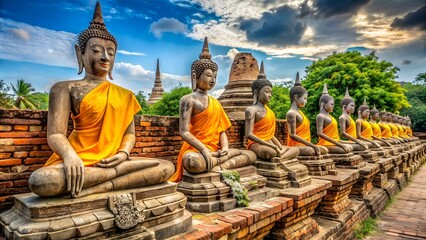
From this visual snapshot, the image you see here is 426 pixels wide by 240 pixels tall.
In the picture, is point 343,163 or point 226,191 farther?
point 343,163

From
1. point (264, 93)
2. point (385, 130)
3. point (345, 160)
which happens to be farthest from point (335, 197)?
point (385, 130)

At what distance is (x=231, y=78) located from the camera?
36.2ft

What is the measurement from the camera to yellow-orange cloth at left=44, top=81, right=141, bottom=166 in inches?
115

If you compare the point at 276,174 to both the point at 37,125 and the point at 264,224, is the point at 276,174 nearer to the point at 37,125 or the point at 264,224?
the point at 264,224

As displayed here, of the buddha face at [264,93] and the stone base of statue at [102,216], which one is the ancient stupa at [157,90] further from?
the stone base of statue at [102,216]

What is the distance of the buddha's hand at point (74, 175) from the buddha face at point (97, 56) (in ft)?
3.48

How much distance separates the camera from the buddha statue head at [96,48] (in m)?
3.06

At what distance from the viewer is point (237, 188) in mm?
3863

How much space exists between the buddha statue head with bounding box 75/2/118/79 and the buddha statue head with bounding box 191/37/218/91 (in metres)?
1.33

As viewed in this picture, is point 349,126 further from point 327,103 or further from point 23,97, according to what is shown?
point 23,97

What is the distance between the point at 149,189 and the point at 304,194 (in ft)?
8.74

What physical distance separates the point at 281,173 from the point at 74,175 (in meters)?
3.34

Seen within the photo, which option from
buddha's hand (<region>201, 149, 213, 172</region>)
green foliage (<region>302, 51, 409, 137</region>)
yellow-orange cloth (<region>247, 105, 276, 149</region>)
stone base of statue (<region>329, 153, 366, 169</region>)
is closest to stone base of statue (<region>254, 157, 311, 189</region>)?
yellow-orange cloth (<region>247, 105, 276, 149</region>)

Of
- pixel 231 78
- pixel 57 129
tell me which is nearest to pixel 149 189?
pixel 57 129
